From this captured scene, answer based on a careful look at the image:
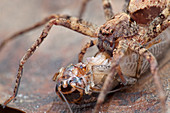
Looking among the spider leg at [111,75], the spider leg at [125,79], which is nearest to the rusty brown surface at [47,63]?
the spider leg at [125,79]

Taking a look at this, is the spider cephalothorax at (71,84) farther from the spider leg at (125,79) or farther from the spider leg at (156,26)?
the spider leg at (156,26)

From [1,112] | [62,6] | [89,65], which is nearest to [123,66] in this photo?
[89,65]

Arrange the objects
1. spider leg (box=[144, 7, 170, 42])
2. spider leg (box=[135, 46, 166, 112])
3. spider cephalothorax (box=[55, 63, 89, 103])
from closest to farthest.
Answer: spider leg (box=[135, 46, 166, 112])
spider cephalothorax (box=[55, 63, 89, 103])
spider leg (box=[144, 7, 170, 42])

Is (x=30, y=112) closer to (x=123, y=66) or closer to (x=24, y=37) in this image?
(x=123, y=66)

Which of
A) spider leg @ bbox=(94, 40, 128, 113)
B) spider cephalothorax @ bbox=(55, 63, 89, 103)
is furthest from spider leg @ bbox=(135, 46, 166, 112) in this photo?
spider cephalothorax @ bbox=(55, 63, 89, 103)

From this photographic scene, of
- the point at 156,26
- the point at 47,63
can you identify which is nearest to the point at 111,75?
the point at 156,26

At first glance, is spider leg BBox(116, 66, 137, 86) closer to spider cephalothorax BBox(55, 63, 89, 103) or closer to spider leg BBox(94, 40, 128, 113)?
spider leg BBox(94, 40, 128, 113)

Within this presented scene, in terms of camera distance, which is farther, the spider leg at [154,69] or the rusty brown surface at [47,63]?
the rusty brown surface at [47,63]

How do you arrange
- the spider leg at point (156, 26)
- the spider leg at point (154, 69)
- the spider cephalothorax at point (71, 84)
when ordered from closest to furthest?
the spider leg at point (154, 69) < the spider cephalothorax at point (71, 84) < the spider leg at point (156, 26)

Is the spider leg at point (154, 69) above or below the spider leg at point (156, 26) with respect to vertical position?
below
